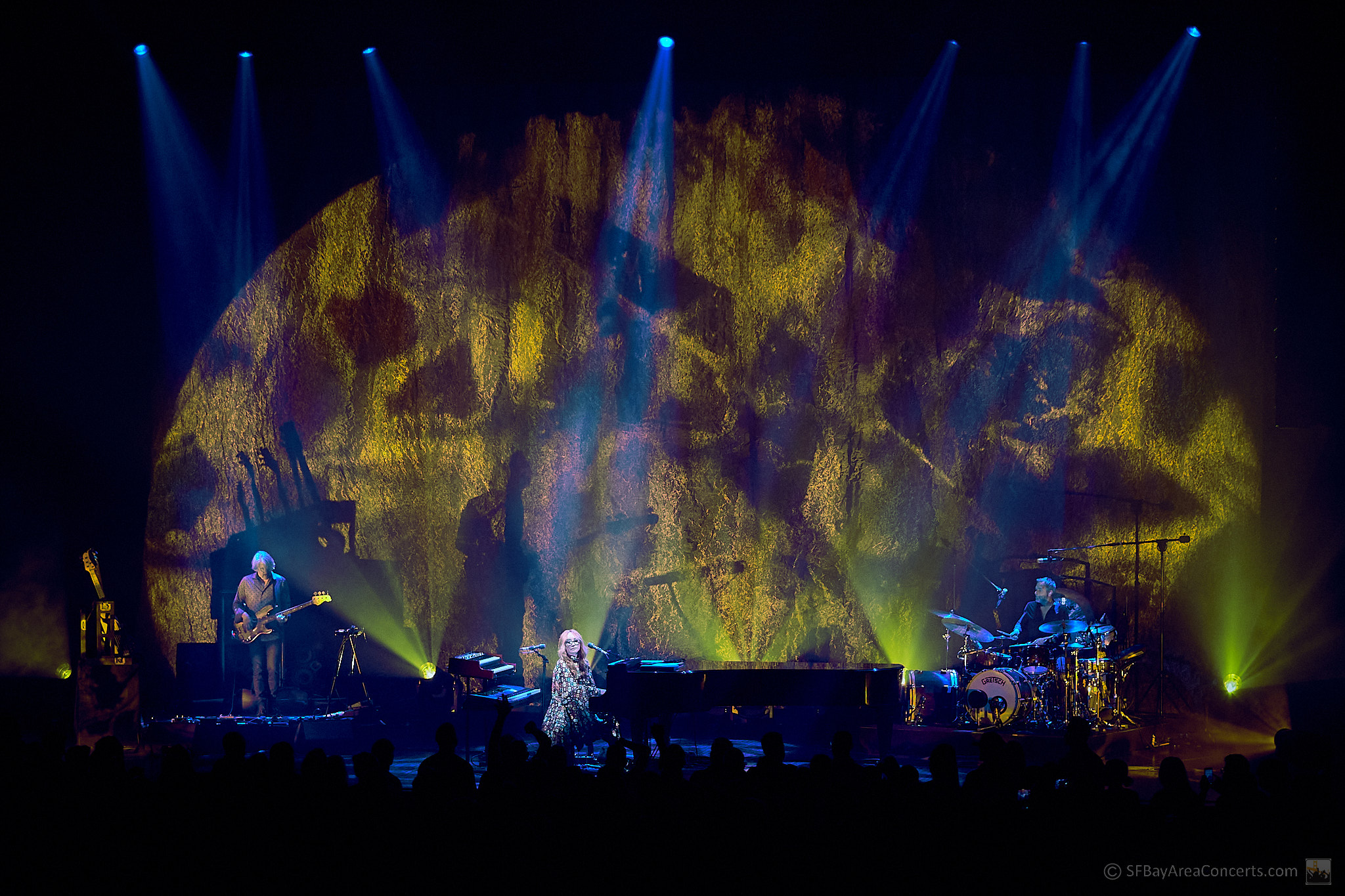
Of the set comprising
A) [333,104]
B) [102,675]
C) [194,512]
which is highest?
[333,104]

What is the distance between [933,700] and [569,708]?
11.9 ft

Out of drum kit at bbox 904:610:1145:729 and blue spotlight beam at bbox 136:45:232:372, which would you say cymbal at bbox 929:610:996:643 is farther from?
blue spotlight beam at bbox 136:45:232:372

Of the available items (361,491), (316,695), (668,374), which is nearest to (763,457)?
(668,374)

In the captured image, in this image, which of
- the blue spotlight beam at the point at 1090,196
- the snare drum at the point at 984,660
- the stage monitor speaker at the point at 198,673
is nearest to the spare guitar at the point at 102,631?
the stage monitor speaker at the point at 198,673

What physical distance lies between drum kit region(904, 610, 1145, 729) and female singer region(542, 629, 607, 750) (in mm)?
3305

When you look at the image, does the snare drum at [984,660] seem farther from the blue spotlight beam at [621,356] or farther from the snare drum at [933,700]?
the blue spotlight beam at [621,356]

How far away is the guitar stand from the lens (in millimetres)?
10617

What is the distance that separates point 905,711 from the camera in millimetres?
9844

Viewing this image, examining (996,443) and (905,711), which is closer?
(905,711)

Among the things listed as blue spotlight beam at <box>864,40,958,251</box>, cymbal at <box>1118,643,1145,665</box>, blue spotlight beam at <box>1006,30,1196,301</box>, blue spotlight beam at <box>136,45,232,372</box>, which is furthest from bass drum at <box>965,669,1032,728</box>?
blue spotlight beam at <box>136,45,232,372</box>

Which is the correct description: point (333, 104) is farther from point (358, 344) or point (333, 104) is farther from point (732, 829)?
point (732, 829)

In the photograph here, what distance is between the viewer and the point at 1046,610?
10234 mm

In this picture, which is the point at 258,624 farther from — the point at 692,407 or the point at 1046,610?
the point at 1046,610

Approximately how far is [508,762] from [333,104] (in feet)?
34.0
